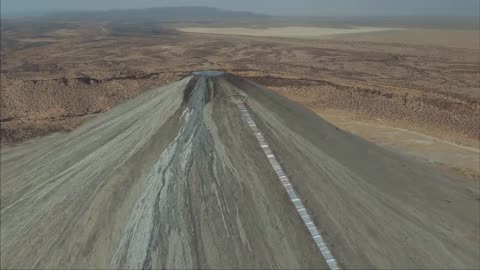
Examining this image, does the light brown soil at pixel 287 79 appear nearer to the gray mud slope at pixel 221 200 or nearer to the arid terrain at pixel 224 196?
the arid terrain at pixel 224 196

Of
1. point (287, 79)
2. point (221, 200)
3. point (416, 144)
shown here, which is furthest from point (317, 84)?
point (221, 200)

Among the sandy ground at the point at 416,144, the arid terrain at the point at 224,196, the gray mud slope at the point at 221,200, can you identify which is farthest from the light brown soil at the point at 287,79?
the gray mud slope at the point at 221,200

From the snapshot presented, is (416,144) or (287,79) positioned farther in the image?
(287,79)

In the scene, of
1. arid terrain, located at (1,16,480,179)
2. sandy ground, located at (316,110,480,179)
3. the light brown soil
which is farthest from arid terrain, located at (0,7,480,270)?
the light brown soil

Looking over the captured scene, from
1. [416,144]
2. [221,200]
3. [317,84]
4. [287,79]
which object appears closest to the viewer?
[221,200]

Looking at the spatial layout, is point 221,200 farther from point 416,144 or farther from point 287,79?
point 287,79

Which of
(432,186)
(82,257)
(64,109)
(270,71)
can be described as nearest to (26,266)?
(82,257)

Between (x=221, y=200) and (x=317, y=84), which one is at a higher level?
(x=221, y=200)
